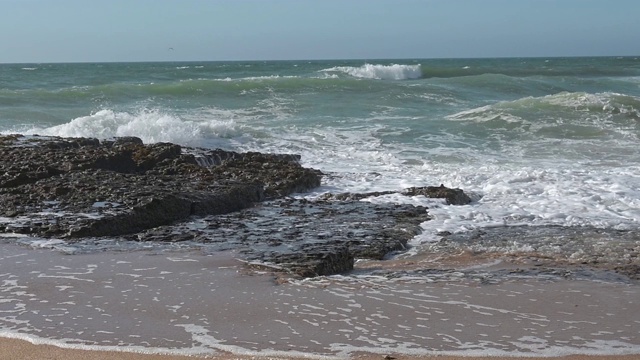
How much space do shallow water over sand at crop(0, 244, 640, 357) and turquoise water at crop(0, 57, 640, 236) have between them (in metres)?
2.16

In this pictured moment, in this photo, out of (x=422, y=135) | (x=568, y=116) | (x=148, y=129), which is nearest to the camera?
(x=148, y=129)

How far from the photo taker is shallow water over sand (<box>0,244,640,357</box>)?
3984 millimetres

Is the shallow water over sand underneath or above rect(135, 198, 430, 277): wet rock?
above

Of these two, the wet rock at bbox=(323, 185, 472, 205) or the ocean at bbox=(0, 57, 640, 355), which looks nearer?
the ocean at bbox=(0, 57, 640, 355)

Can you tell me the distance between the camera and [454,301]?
473 centimetres

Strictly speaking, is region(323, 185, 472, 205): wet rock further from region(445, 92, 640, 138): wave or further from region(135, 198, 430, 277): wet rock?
region(445, 92, 640, 138): wave

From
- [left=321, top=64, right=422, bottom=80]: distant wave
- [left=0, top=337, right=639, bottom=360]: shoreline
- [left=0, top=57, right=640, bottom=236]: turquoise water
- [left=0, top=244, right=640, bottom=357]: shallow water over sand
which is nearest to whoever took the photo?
[left=0, top=337, right=639, bottom=360]: shoreline

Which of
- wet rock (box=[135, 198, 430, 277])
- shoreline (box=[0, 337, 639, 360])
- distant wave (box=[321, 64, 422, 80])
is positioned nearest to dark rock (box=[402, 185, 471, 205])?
wet rock (box=[135, 198, 430, 277])

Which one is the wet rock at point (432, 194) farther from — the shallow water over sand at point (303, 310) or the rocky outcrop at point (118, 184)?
the shallow water over sand at point (303, 310)

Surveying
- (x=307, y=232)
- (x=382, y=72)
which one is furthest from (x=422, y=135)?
(x=382, y=72)

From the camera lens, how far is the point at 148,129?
501 inches

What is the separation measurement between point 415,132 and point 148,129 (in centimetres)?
475

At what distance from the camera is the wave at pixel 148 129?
12.5 metres

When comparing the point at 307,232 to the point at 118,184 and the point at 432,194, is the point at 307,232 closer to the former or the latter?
the point at 432,194
